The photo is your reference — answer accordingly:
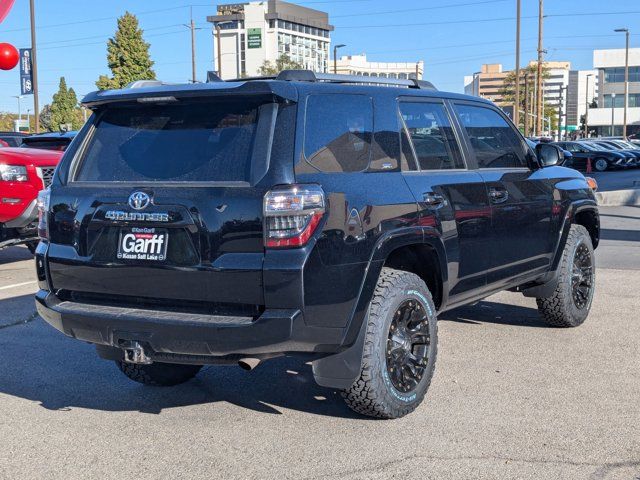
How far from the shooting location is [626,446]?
13.7ft

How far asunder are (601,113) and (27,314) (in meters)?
108

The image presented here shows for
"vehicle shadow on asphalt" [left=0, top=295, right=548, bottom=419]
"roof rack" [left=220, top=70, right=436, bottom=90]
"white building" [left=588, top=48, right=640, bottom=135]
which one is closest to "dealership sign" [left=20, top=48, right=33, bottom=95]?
"vehicle shadow on asphalt" [left=0, top=295, right=548, bottom=419]

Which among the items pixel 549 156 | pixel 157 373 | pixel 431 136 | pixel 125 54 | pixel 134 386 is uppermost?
pixel 125 54

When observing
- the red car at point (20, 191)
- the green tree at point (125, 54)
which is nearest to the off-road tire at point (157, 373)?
the red car at point (20, 191)

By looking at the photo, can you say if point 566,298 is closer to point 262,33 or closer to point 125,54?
point 125,54

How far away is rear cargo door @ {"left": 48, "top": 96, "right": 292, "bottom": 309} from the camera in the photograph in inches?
156

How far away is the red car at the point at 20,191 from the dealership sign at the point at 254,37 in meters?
133

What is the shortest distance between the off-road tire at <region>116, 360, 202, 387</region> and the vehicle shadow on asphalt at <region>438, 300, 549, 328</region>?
273cm

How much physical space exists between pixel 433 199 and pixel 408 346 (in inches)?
35.0

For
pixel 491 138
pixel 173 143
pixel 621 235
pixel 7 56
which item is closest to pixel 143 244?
pixel 173 143

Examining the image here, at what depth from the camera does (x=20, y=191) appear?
378 inches

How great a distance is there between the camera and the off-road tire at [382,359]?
430 centimetres

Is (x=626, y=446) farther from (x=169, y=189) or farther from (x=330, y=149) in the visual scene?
(x=169, y=189)

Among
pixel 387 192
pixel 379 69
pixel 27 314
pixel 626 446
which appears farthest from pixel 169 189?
pixel 379 69
